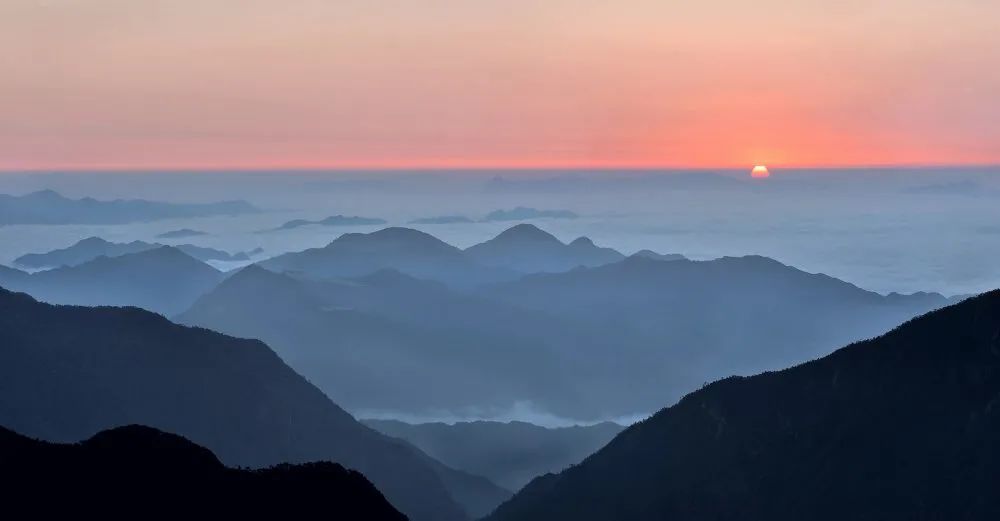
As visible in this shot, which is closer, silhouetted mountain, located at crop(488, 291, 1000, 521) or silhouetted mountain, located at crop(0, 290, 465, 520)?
silhouetted mountain, located at crop(488, 291, 1000, 521)

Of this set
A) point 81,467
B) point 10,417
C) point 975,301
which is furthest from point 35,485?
point 975,301

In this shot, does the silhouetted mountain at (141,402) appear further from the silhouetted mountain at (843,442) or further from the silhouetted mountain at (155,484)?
the silhouetted mountain at (155,484)

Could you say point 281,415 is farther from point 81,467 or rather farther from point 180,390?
point 81,467

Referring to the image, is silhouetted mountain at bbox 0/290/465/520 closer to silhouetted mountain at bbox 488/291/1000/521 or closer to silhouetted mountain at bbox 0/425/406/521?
silhouetted mountain at bbox 488/291/1000/521

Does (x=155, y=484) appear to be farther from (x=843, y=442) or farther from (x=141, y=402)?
(x=141, y=402)

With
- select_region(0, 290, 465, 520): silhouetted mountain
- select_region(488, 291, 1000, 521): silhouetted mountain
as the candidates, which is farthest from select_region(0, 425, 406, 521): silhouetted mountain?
select_region(0, 290, 465, 520): silhouetted mountain
